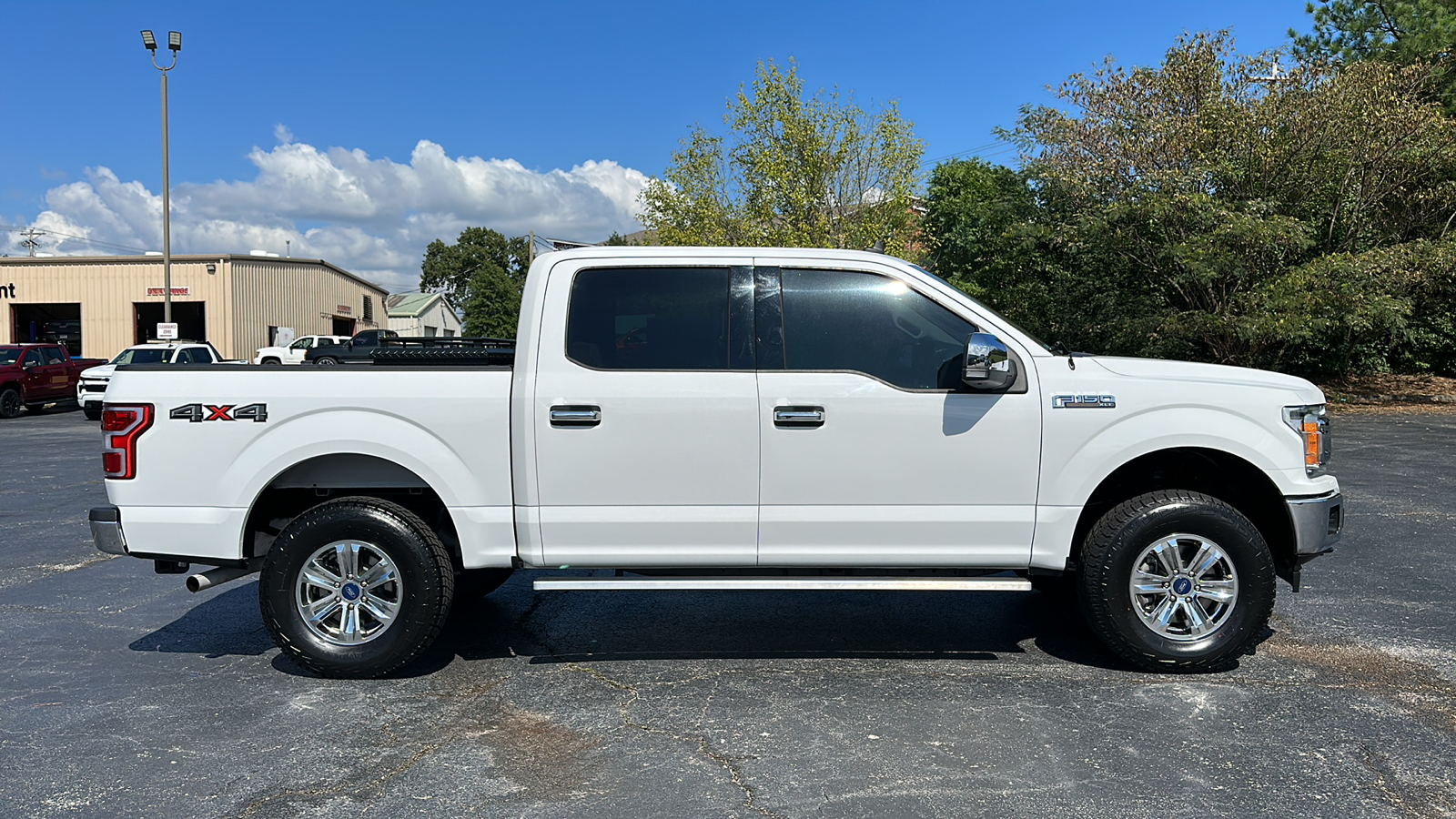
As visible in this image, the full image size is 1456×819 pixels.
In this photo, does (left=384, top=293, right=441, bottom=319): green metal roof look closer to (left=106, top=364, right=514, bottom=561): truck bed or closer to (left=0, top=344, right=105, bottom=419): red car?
(left=0, top=344, right=105, bottom=419): red car

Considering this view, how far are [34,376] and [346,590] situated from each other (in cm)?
2430

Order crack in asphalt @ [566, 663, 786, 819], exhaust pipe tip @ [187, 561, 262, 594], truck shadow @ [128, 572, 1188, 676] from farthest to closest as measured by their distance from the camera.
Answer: truck shadow @ [128, 572, 1188, 676] → exhaust pipe tip @ [187, 561, 262, 594] → crack in asphalt @ [566, 663, 786, 819]

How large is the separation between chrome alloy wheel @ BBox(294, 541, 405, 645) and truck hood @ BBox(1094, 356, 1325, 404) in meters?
3.53

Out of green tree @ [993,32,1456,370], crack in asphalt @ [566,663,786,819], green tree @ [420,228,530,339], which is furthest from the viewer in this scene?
green tree @ [420,228,530,339]

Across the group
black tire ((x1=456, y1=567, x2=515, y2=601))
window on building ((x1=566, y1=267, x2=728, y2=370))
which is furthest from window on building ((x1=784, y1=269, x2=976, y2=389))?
black tire ((x1=456, y1=567, x2=515, y2=601))

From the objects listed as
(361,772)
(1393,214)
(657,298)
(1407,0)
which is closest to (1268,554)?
(657,298)

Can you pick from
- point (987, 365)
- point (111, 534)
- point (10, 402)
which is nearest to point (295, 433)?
point (111, 534)

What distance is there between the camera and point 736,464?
4703mm

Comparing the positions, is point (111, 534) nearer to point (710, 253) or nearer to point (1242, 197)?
point (710, 253)

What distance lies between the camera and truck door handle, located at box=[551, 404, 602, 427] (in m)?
4.68

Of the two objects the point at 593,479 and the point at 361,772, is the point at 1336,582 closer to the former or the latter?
the point at 593,479

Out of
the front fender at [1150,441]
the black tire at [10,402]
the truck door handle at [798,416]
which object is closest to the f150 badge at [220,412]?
the truck door handle at [798,416]

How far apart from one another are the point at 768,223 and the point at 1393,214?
547 inches

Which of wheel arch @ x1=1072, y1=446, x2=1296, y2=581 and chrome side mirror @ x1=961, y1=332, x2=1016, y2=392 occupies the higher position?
chrome side mirror @ x1=961, y1=332, x2=1016, y2=392
